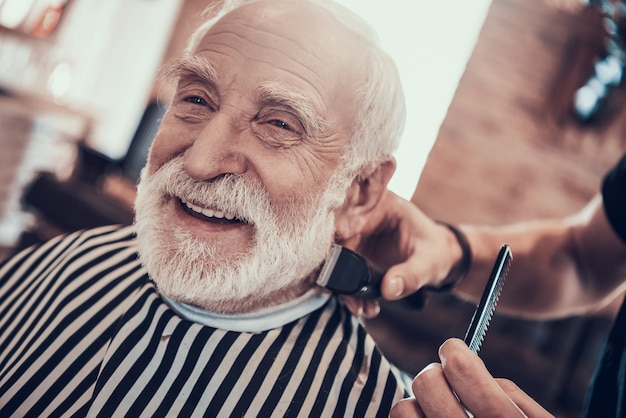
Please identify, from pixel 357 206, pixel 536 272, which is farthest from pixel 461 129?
pixel 357 206

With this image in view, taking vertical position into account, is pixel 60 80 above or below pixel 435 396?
below

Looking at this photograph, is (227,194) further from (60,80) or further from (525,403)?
(60,80)

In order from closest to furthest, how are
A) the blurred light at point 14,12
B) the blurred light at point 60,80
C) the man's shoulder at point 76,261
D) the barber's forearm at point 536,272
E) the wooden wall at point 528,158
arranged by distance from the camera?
the man's shoulder at point 76,261
the barber's forearm at point 536,272
the blurred light at point 14,12
the wooden wall at point 528,158
the blurred light at point 60,80

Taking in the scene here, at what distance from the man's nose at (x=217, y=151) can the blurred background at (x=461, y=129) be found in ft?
8.53

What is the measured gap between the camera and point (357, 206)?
118 cm

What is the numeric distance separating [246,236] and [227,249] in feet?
0.17

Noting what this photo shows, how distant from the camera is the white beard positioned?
101cm

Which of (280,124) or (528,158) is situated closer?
(280,124)

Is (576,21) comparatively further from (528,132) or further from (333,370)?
(333,370)

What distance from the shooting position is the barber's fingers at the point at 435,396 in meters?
0.72

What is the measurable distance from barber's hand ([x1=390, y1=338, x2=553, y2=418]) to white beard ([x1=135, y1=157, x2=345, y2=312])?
0.44 m

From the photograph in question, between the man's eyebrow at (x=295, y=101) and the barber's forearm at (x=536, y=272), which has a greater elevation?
the man's eyebrow at (x=295, y=101)

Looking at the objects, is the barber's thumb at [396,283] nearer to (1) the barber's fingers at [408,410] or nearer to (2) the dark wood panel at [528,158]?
(1) the barber's fingers at [408,410]

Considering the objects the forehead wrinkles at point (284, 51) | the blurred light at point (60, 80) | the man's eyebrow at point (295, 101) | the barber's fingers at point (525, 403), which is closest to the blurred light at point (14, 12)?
the blurred light at point (60, 80)
